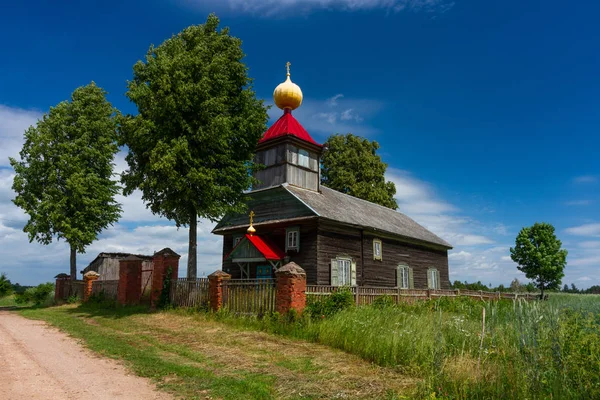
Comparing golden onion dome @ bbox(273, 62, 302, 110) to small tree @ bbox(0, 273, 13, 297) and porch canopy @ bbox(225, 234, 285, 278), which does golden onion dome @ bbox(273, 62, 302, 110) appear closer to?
porch canopy @ bbox(225, 234, 285, 278)

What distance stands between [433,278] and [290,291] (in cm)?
2062

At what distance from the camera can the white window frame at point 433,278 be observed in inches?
1213

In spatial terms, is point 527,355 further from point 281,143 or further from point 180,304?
point 281,143

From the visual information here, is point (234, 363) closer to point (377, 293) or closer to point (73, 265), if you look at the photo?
point (377, 293)

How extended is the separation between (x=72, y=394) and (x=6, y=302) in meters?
32.6

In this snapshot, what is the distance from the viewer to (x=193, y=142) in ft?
66.5

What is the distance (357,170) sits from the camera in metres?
40.8

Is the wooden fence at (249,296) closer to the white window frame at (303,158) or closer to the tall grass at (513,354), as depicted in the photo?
the tall grass at (513,354)

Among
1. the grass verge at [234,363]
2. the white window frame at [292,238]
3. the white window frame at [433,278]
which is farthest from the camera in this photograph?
the white window frame at [433,278]

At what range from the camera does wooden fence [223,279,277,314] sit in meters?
Result: 14.7

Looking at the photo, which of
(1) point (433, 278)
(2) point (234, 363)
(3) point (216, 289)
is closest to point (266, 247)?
(3) point (216, 289)

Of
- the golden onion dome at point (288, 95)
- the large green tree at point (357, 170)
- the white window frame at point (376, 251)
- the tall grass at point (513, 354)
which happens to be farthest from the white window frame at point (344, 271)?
the large green tree at point (357, 170)

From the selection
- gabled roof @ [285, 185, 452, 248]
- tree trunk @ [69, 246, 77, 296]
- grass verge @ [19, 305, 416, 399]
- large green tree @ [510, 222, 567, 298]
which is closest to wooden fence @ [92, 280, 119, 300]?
tree trunk @ [69, 246, 77, 296]

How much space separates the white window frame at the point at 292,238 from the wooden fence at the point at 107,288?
10039mm
